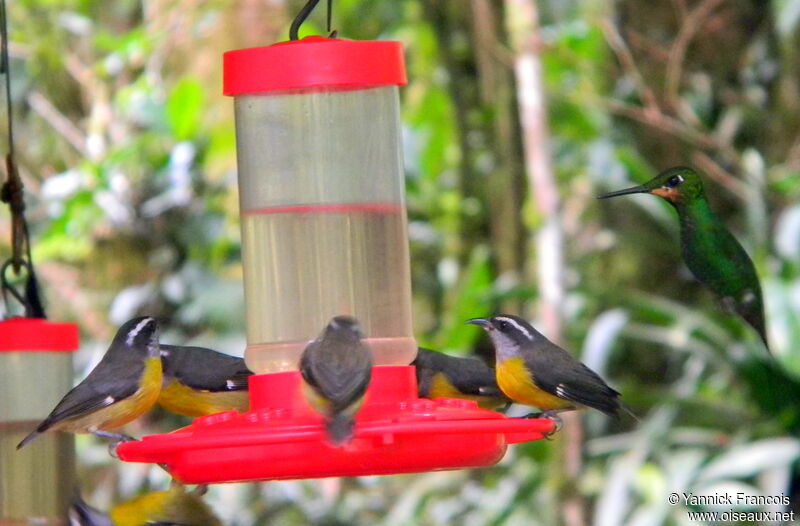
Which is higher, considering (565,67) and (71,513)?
(565,67)

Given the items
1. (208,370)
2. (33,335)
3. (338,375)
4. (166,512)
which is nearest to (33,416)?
(33,335)

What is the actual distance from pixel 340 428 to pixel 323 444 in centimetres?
10

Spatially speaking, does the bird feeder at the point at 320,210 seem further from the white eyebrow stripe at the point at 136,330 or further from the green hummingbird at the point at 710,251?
the green hummingbird at the point at 710,251

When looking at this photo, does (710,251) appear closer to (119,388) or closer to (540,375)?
(540,375)

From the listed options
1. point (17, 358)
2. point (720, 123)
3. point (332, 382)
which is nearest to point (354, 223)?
point (332, 382)

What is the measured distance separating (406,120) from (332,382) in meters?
7.10

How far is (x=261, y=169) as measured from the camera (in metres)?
3.84

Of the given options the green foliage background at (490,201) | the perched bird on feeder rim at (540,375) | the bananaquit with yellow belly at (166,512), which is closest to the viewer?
the perched bird on feeder rim at (540,375)

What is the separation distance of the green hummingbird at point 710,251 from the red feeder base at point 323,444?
1.10 meters

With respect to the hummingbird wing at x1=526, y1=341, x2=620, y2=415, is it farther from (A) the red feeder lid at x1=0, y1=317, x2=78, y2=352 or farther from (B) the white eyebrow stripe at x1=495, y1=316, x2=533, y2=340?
(A) the red feeder lid at x1=0, y1=317, x2=78, y2=352

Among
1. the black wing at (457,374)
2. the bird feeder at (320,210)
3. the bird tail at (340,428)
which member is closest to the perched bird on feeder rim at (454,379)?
the black wing at (457,374)

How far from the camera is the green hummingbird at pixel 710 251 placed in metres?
4.22

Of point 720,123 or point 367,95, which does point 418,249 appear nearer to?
point 720,123

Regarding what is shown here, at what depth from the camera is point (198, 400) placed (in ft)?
14.5
